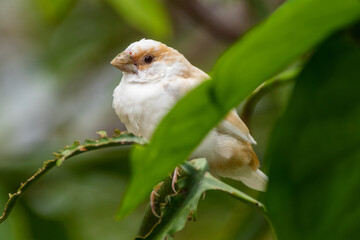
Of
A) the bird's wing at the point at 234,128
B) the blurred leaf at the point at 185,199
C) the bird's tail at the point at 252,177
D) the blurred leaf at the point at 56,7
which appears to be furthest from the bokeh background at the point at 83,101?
the blurred leaf at the point at 185,199

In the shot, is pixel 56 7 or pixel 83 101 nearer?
pixel 56 7

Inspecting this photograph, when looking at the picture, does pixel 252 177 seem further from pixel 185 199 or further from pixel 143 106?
pixel 185 199

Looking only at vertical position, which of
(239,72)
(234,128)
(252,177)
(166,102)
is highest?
(239,72)

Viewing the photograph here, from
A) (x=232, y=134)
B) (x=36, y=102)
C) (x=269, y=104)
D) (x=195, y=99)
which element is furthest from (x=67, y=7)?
(x=195, y=99)

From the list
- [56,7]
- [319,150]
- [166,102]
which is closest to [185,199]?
[319,150]

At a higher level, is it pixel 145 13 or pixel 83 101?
pixel 145 13

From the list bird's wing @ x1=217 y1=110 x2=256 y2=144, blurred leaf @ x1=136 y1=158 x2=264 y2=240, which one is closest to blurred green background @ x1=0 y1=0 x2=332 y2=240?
bird's wing @ x1=217 y1=110 x2=256 y2=144

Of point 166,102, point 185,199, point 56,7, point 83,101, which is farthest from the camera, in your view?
point 83,101

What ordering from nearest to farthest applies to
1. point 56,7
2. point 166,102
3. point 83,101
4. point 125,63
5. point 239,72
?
point 239,72 < point 166,102 < point 125,63 < point 56,7 < point 83,101
